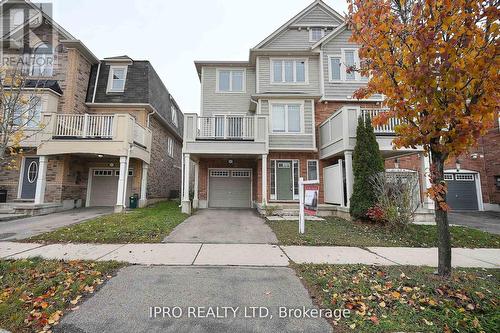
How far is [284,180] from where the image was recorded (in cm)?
1277

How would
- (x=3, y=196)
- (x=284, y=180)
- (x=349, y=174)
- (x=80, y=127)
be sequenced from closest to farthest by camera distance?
(x=349, y=174) → (x=80, y=127) → (x=3, y=196) → (x=284, y=180)

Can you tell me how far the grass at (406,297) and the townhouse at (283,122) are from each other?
6293 millimetres

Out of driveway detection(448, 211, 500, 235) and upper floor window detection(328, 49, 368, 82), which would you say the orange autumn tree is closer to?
driveway detection(448, 211, 500, 235)

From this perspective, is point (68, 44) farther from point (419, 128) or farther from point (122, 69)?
point (419, 128)

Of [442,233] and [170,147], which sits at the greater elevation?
[170,147]

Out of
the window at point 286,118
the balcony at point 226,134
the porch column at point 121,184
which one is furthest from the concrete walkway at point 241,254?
the window at point 286,118

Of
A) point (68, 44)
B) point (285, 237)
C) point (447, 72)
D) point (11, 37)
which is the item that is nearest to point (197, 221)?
point (285, 237)

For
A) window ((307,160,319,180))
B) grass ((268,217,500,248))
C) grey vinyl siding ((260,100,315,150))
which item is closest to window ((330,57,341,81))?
grey vinyl siding ((260,100,315,150))

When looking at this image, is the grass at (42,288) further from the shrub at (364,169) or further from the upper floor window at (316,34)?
the upper floor window at (316,34)

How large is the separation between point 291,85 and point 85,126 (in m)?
11.2

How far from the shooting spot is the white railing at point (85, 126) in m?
11.4

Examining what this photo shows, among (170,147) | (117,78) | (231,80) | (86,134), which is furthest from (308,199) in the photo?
(170,147)

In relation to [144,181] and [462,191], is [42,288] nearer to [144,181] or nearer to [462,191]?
[144,181]

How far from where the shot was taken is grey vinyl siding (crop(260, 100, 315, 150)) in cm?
1237
